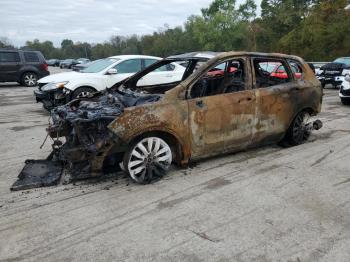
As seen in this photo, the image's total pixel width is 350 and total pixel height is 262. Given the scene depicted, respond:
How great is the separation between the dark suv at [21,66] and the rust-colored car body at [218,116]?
48.6ft

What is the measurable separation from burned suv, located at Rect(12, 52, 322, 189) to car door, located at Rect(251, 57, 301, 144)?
16 millimetres

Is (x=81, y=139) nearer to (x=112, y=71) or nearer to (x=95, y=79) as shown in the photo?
(x=95, y=79)

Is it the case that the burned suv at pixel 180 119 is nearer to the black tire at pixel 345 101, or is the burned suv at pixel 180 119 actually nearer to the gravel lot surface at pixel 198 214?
the gravel lot surface at pixel 198 214

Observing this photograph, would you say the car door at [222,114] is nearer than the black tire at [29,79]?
Yes

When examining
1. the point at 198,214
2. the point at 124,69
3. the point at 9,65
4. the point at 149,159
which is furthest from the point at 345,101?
the point at 9,65

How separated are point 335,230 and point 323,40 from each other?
3987 centimetres

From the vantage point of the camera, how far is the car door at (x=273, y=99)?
552 cm

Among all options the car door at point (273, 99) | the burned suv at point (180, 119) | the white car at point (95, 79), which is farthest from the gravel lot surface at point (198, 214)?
the white car at point (95, 79)

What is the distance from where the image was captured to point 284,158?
5.68 metres

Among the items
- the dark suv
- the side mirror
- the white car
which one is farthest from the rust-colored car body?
the dark suv

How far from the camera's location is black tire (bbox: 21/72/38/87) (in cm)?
1784

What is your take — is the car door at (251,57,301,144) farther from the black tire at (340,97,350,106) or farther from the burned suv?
the black tire at (340,97,350,106)

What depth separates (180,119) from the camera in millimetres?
4730

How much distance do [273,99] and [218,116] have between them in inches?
44.5
